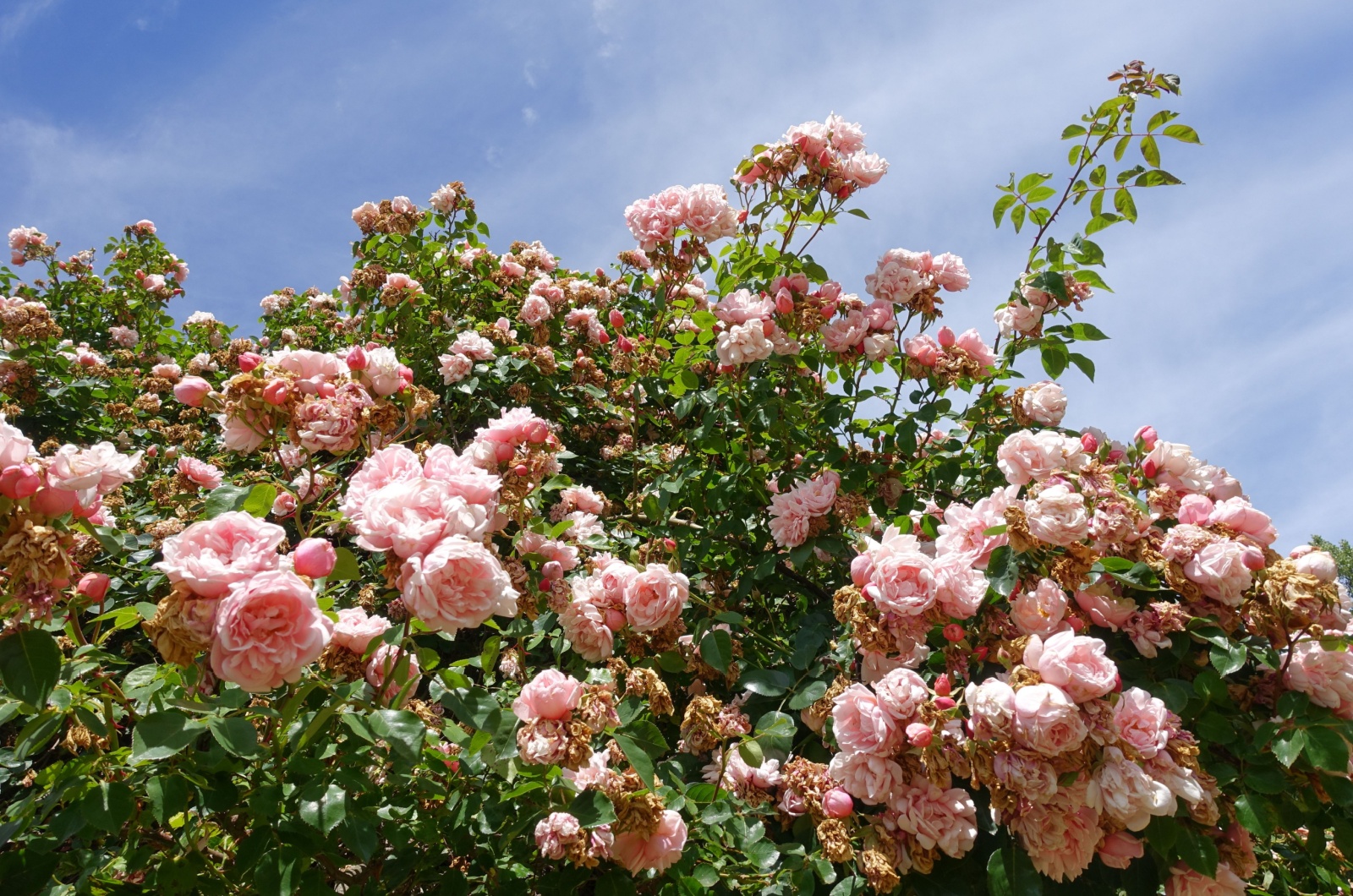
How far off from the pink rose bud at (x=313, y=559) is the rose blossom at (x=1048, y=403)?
2.04 meters

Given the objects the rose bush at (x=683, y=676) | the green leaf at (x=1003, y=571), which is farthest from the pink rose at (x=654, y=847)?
the green leaf at (x=1003, y=571)

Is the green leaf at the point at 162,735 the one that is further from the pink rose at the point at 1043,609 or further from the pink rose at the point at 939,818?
the pink rose at the point at 1043,609

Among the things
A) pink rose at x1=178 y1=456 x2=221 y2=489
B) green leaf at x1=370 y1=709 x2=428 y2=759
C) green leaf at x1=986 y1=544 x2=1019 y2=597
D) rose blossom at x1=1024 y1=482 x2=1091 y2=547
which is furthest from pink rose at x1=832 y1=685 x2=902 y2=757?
pink rose at x1=178 y1=456 x2=221 y2=489

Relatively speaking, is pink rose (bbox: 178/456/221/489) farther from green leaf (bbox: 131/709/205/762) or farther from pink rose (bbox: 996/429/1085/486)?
pink rose (bbox: 996/429/1085/486)

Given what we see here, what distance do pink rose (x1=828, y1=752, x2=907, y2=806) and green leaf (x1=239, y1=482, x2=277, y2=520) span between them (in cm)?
133

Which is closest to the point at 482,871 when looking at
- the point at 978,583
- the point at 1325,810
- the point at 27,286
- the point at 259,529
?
the point at 259,529

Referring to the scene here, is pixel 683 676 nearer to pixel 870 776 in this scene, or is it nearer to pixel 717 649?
pixel 717 649

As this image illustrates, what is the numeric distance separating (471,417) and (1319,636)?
3.61 meters

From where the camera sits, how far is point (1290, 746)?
5.07 feet

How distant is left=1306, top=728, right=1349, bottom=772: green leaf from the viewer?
4.95ft

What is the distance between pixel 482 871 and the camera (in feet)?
6.07

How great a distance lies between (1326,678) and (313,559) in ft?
6.70

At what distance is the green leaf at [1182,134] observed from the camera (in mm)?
2414

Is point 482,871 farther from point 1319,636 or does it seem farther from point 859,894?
point 1319,636
